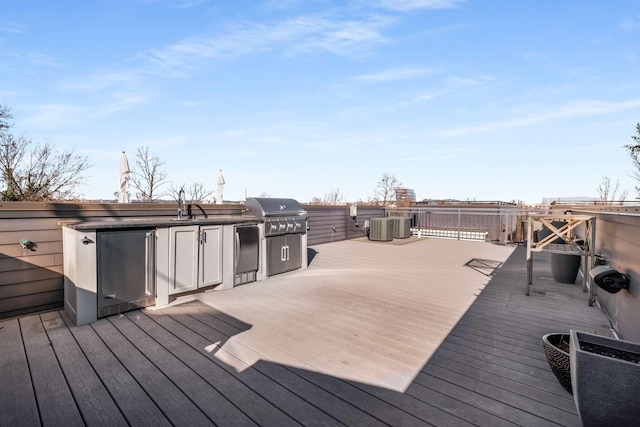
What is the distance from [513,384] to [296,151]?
69.8 feet

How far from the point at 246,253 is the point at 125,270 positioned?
1.71 meters

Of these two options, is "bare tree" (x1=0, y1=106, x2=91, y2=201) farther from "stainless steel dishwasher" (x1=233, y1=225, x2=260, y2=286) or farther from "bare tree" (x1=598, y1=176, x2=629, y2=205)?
"bare tree" (x1=598, y1=176, x2=629, y2=205)

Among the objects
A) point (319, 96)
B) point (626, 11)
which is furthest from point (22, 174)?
point (626, 11)

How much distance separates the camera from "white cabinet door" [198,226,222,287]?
4.13 meters

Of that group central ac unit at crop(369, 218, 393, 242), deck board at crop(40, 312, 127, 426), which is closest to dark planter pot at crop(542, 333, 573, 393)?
deck board at crop(40, 312, 127, 426)

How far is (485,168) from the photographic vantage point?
23.9m

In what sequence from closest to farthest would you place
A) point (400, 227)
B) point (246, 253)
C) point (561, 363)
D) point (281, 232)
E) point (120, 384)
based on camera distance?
point (561, 363)
point (120, 384)
point (246, 253)
point (281, 232)
point (400, 227)

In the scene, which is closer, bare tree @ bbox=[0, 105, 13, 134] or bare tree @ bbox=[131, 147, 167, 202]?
bare tree @ bbox=[0, 105, 13, 134]

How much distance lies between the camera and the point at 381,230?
10375 millimetres

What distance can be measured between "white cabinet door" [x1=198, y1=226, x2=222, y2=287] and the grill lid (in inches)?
36.5

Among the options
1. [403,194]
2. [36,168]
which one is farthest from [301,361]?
[403,194]

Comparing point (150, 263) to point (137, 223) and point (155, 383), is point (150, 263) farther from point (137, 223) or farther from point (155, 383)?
point (155, 383)

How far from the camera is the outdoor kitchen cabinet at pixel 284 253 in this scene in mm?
5234

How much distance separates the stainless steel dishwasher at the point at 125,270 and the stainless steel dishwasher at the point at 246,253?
122 cm
